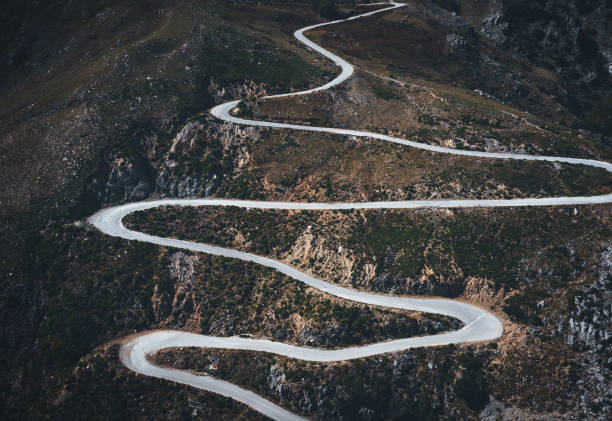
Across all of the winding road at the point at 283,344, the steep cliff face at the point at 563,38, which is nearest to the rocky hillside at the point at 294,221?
the steep cliff face at the point at 563,38

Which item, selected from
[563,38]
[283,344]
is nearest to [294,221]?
[283,344]

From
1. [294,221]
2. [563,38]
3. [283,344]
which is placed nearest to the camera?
[283,344]

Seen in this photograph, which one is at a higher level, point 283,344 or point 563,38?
point 563,38

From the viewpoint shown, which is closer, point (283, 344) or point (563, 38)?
point (283, 344)

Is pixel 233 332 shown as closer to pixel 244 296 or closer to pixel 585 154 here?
pixel 244 296

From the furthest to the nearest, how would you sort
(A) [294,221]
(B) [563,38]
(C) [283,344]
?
(B) [563,38] → (A) [294,221] → (C) [283,344]

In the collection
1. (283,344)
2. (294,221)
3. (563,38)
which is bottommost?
(283,344)

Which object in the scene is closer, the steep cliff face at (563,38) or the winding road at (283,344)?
the winding road at (283,344)

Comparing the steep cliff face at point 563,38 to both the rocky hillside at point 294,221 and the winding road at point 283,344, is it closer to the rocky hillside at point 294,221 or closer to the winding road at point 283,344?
the rocky hillside at point 294,221

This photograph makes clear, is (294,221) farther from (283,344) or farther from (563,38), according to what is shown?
(563,38)

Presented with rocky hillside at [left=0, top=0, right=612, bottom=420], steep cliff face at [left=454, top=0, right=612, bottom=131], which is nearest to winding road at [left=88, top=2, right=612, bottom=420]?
rocky hillside at [left=0, top=0, right=612, bottom=420]

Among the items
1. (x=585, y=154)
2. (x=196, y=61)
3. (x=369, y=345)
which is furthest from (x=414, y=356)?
(x=196, y=61)
